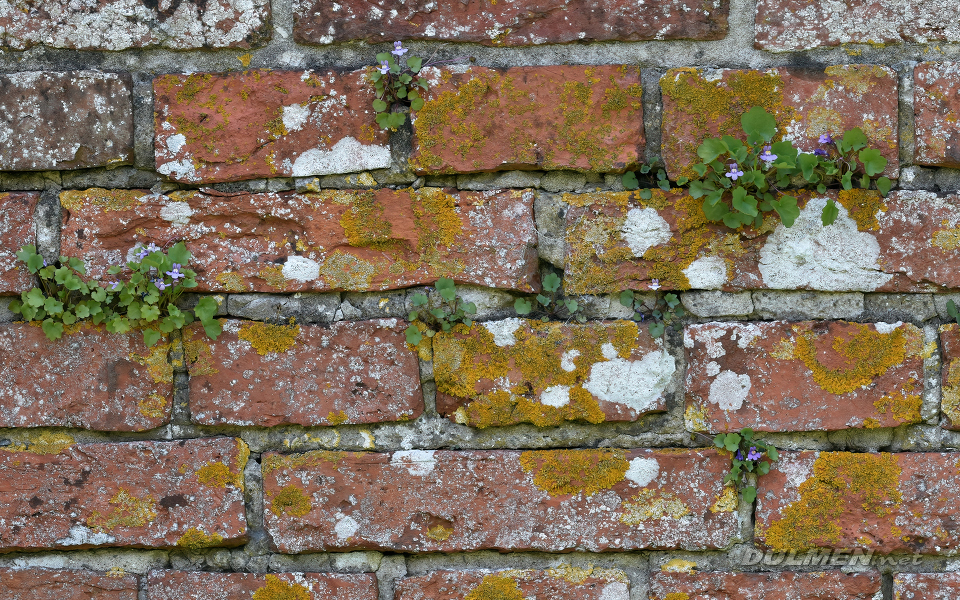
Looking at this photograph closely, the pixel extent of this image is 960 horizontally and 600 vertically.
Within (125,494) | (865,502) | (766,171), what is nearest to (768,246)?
(766,171)

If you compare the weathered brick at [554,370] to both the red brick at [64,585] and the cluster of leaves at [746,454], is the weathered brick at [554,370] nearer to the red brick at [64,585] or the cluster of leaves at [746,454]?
the cluster of leaves at [746,454]

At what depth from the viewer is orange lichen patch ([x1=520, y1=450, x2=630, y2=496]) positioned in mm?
939

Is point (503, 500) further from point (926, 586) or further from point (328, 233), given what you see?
point (926, 586)

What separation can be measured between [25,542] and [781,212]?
1163mm

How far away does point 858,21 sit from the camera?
2.97 feet

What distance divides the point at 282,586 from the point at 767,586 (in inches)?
27.5

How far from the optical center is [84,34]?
92 cm

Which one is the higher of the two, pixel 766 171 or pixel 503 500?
pixel 766 171

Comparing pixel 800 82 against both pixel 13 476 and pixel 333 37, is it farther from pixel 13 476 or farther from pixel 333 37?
pixel 13 476

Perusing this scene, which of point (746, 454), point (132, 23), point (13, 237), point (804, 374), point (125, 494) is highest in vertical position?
point (132, 23)

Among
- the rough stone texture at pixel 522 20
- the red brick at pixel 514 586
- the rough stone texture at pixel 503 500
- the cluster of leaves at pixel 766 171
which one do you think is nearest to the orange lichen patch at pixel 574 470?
the rough stone texture at pixel 503 500

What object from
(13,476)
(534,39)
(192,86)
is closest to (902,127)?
(534,39)

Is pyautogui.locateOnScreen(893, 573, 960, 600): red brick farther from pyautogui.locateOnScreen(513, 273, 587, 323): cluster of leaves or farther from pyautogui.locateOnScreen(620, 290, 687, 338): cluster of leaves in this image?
pyautogui.locateOnScreen(513, 273, 587, 323): cluster of leaves

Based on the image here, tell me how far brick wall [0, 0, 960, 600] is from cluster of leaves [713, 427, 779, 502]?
0.06 ft
